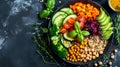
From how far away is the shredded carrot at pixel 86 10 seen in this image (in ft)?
8.90

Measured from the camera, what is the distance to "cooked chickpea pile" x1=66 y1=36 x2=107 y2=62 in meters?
2.70

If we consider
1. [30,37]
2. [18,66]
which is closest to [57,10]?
Result: [30,37]

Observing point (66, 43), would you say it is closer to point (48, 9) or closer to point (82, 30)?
point (82, 30)

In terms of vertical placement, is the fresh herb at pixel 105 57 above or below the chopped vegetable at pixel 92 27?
below

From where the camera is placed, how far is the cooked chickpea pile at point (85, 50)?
270 cm

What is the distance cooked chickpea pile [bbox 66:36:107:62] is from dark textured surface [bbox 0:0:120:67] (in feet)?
0.40

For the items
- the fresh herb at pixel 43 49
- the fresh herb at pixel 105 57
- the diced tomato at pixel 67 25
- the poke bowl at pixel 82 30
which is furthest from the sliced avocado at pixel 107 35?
the fresh herb at pixel 43 49

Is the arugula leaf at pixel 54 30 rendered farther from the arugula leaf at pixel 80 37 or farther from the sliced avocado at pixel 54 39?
the arugula leaf at pixel 80 37

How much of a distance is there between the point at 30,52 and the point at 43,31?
143mm

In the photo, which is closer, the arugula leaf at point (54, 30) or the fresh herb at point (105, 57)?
the arugula leaf at point (54, 30)

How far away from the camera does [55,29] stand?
2.65 meters

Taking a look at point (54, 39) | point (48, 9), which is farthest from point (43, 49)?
point (48, 9)

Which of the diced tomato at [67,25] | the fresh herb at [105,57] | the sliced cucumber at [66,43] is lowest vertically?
the fresh herb at [105,57]

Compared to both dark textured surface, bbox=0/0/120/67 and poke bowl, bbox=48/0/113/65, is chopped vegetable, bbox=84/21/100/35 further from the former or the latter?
dark textured surface, bbox=0/0/120/67
